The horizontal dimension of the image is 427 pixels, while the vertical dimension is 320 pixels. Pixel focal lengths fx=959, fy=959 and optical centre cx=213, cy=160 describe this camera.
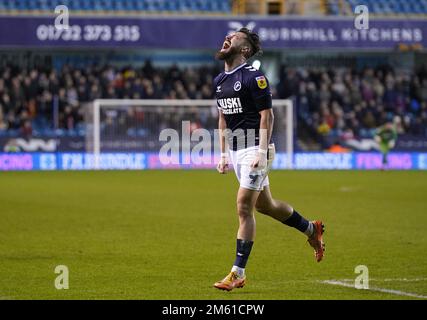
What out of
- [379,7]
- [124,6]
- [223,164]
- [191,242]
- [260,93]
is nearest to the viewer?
[260,93]

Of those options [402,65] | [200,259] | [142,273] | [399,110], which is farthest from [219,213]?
[402,65]

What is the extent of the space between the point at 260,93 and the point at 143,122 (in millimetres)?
26128

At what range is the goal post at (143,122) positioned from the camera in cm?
3403

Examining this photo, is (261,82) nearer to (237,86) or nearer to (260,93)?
(260,93)

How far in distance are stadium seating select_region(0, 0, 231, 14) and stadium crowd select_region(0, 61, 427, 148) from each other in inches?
85.5

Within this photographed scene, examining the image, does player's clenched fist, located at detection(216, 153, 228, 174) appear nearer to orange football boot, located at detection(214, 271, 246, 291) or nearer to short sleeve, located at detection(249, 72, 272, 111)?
short sleeve, located at detection(249, 72, 272, 111)

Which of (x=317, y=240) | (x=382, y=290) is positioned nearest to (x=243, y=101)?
(x=317, y=240)

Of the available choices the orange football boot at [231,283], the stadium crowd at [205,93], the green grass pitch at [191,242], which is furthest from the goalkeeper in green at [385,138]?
the orange football boot at [231,283]

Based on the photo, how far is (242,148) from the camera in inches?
362

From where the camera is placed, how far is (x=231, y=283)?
8664mm

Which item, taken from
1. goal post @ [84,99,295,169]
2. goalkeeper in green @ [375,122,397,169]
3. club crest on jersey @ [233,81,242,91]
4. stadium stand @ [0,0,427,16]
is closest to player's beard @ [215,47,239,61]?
club crest on jersey @ [233,81,242,91]

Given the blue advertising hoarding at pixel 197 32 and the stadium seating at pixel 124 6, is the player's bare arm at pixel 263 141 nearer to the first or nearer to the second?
the blue advertising hoarding at pixel 197 32
